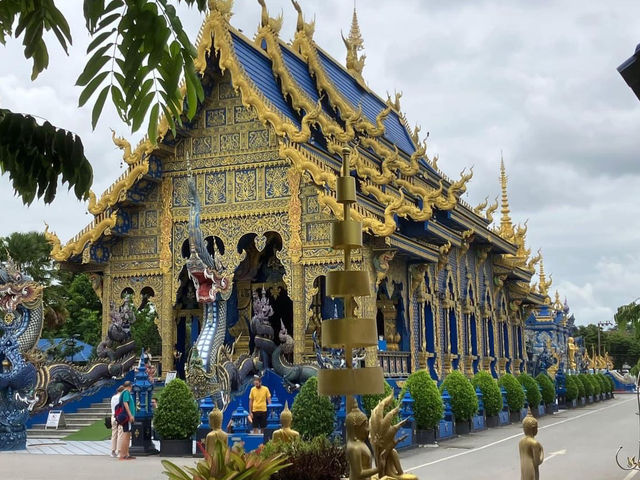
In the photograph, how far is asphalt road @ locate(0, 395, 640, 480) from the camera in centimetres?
1148

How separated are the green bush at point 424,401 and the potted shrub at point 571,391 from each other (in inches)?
700

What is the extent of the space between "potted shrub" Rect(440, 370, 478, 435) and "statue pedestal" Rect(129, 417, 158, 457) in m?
6.69

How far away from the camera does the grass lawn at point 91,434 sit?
1698 centimetres

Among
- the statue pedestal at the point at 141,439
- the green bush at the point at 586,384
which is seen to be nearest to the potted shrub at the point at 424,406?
the statue pedestal at the point at 141,439

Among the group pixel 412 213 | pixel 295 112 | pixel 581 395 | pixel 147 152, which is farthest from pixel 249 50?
pixel 581 395

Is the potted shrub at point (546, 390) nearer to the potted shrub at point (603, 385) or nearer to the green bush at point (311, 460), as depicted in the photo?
the potted shrub at point (603, 385)

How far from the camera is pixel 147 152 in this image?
19.2 metres

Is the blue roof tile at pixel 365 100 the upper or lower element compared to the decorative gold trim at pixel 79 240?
upper

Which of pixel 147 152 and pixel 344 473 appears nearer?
pixel 344 473

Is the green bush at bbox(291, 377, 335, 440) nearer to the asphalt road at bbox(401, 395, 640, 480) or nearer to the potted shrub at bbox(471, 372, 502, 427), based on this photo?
the asphalt road at bbox(401, 395, 640, 480)

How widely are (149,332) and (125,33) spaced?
38904mm

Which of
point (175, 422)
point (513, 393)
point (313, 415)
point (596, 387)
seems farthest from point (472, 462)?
point (596, 387)

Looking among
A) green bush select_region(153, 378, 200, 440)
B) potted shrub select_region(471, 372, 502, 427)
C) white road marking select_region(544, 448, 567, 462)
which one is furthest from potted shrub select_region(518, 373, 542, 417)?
green bush select_region(153, 378, 200, 440)

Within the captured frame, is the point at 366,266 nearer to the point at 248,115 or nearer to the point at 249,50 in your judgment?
the point at 248,115
